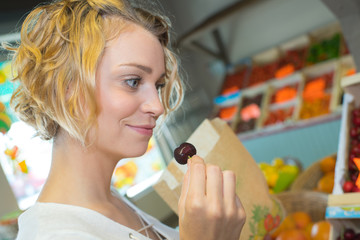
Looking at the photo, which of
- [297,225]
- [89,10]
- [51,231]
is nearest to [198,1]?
[297,225]

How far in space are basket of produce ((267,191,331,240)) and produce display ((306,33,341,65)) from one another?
3112mm

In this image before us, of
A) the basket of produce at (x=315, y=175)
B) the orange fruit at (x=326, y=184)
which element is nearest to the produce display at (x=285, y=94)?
the basket of produce at (x=315, y=175)

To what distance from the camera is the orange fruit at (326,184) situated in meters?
2.42

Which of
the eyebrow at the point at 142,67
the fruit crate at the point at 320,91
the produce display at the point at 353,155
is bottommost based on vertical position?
the fruit crate at the point at 320,91

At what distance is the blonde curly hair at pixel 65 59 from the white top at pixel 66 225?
0.64 feet

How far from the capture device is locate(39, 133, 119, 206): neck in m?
0.97

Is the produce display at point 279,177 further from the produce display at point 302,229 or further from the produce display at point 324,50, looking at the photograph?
the produce display at point 324,50

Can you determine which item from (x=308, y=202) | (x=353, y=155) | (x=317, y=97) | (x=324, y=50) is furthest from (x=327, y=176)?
Answer: (x=324, y=50)

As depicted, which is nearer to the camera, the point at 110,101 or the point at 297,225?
the point at 110,101

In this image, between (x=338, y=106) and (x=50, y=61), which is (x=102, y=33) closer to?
(x=50, y=61)

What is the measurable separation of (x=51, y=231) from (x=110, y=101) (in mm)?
356

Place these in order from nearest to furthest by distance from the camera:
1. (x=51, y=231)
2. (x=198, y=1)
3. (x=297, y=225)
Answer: (x=51, y=231), (x=297, y=225), (x=198, y=1)

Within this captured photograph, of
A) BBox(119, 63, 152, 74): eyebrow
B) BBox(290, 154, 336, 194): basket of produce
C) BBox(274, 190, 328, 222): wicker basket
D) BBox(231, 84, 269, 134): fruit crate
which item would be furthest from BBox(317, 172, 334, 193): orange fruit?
BBox(231, 84, 269, 134): fruit crate

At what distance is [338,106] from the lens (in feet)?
14.0
